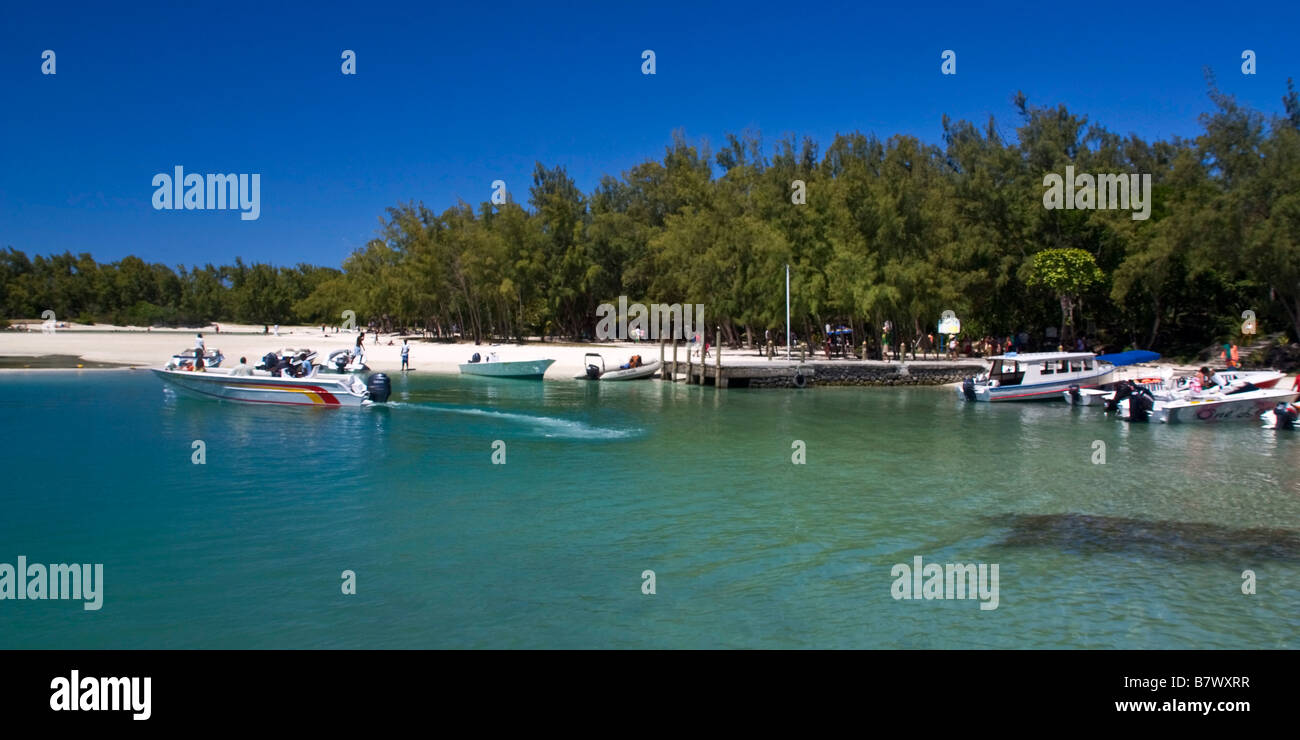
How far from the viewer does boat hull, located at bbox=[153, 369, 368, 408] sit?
33125 millimetres

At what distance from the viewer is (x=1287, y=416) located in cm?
2853

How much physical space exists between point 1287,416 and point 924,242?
2321 cm

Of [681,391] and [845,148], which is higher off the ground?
[845,148]

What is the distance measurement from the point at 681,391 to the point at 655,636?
34143 millimetres

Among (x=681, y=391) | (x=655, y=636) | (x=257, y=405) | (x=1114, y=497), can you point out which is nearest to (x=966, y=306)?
(x=681, y=391)

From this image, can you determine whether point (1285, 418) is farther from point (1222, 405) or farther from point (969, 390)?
point (969, 390)
